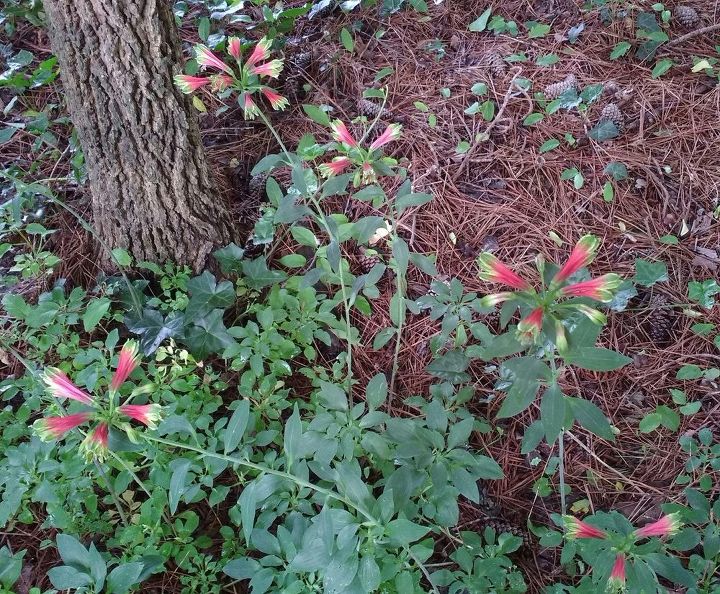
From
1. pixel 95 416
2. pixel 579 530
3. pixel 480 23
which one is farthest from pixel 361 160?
pixel 480 23

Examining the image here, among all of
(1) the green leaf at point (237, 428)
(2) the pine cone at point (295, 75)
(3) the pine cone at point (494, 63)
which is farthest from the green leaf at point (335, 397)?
(3) the pine cone at point (494, 63)

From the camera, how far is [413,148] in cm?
228

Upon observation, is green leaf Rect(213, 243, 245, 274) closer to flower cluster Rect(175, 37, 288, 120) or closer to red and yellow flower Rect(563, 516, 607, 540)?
flower cluster Rect(175, 37, 288, 120)

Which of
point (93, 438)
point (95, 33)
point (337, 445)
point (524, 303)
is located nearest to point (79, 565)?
point (93, 438)

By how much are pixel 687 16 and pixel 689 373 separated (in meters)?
1.49

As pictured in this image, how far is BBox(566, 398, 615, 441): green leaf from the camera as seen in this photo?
1199 mm

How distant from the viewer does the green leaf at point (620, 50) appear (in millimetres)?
2293

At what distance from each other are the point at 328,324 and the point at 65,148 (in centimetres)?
136

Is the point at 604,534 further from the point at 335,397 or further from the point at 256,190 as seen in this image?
the point at 256,190

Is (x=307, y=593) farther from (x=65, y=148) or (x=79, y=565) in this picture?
(x=65, y=148)

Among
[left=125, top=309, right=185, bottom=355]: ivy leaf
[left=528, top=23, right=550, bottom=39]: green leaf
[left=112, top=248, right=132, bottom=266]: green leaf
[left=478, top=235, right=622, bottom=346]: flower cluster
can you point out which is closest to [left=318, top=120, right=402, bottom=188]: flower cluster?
[left=478, top=235, right=622, bottom=346]: flower cluster

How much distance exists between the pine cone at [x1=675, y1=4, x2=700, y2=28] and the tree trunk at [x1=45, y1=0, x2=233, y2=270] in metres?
1.93

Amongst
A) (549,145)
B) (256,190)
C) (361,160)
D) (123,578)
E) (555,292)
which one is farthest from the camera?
(256,190)

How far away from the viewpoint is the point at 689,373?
1812 millimetres
